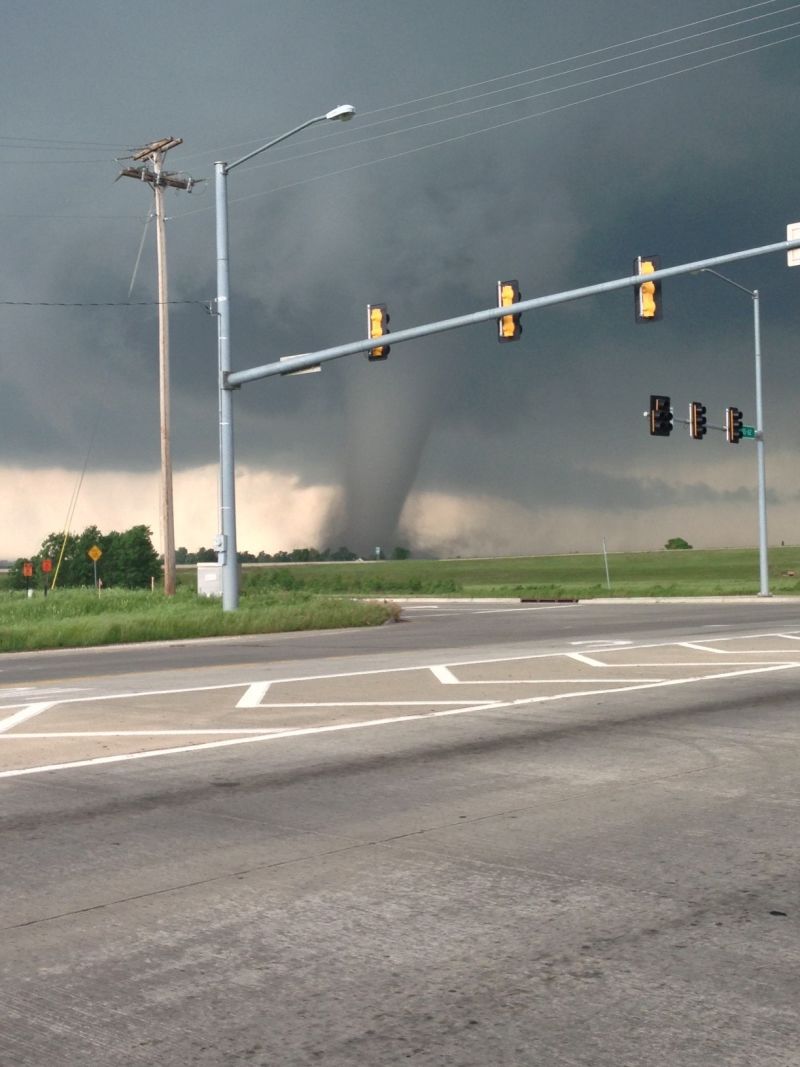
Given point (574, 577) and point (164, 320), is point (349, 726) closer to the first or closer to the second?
point (164, 320)

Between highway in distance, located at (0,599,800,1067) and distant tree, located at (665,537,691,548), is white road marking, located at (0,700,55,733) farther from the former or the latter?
distant tree, located at (665,537,691,548)

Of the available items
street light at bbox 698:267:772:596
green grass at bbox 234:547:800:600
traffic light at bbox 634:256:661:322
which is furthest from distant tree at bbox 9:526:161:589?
traffic light at bbox 634:256:661:322

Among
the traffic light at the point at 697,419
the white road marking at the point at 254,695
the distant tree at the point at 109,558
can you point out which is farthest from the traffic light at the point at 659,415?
the distant tree at the point at 109,558

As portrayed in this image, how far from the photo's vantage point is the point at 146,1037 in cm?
398

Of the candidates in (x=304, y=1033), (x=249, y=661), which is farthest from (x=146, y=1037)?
(x=249, y=661)

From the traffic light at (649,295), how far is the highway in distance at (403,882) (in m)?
11.7

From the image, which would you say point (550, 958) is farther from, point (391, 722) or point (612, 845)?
point (391, 722)

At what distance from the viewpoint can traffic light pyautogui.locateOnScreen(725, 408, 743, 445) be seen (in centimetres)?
4544

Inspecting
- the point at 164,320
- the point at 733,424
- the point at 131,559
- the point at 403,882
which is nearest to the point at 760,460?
the point at 733,424

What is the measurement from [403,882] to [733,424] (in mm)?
42007

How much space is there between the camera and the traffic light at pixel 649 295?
23.2m

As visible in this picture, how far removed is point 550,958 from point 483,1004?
1.79 feet

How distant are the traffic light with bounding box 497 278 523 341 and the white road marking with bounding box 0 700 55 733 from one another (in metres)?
13.8

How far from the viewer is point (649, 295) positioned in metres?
23.3
